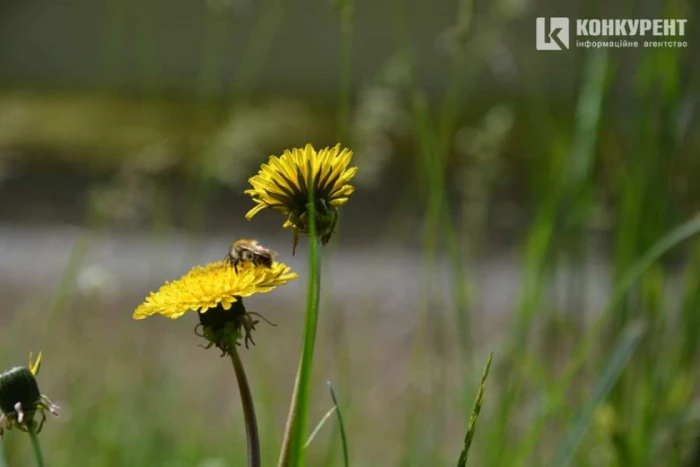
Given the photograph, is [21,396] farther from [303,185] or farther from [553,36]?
[553,36]

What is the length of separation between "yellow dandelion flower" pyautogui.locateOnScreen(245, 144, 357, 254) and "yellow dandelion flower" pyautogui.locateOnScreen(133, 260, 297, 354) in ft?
0.07

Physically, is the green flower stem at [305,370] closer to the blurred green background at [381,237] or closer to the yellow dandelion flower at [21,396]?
the yellow dandelion flower at [21,396]

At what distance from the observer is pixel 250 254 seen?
399mm

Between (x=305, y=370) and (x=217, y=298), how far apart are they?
4cm

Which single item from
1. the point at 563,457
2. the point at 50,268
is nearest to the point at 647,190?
the point at 563,457

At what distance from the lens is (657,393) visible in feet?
3.03

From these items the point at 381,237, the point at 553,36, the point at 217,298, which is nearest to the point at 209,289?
the point at 217,298

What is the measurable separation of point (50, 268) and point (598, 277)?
120cm

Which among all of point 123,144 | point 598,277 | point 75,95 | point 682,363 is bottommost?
point 682,363

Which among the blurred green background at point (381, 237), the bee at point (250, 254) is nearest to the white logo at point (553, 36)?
the blurred green background at point (381, 237)

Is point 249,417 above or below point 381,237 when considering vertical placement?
below

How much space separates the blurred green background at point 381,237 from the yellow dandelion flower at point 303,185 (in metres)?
0.21

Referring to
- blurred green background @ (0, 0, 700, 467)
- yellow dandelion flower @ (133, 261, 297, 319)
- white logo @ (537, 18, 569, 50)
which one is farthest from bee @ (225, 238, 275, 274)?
white logo @ (537, 18, 569, 50)

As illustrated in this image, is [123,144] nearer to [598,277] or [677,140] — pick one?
[598,277]
